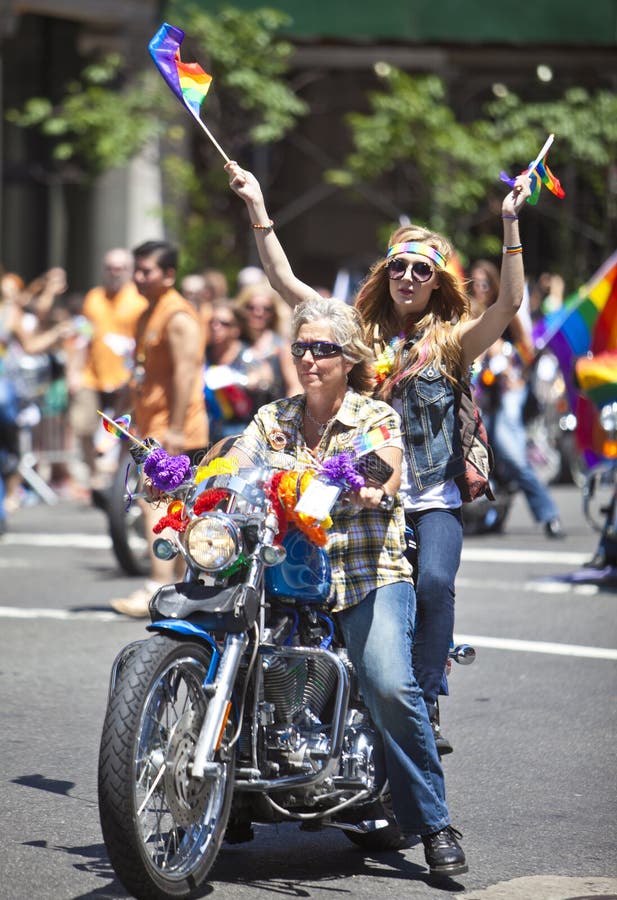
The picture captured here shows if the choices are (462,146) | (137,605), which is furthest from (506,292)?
(462,146)

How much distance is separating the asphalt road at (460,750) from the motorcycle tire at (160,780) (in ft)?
0.75

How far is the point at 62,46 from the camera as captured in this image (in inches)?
885

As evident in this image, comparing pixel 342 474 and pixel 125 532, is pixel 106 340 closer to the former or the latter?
pixel 125 532

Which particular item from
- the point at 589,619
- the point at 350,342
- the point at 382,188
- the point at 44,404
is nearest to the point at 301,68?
the point at 382,188

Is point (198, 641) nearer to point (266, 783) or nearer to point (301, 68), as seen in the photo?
point (266, 783)

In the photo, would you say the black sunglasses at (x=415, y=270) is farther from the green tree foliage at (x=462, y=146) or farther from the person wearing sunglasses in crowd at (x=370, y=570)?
the green tree foliage at (x=462, y=146)

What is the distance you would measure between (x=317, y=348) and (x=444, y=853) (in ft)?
5.09

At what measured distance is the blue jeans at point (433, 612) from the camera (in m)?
5.22

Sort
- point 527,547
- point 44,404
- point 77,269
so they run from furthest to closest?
point 77,269 < point 44,404 < point 527,547

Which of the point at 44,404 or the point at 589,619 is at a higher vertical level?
the point at 44,404

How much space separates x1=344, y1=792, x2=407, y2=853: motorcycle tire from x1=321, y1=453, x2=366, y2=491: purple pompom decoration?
1.08 metres

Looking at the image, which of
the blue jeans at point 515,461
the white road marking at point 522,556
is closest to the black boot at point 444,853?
the white road marking at point 522,556

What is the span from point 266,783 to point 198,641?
1.46ft

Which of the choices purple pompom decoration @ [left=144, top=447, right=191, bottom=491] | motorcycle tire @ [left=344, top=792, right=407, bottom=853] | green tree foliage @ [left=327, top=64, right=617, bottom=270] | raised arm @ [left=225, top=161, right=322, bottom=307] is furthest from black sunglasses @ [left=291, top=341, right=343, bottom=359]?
green tree foliage @ [left=327, top=64, right=617, bottom=270]
